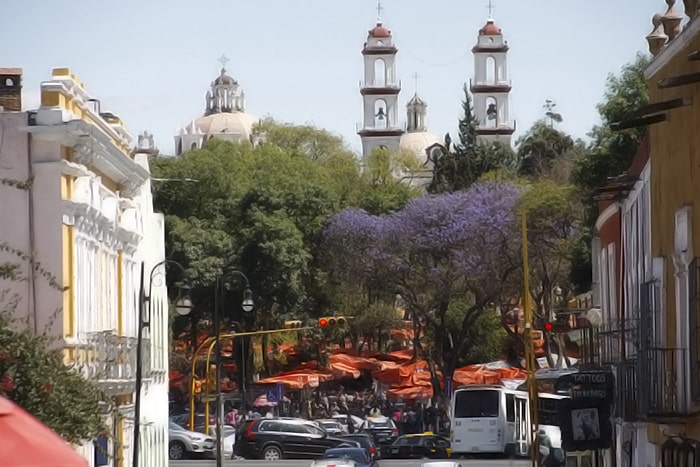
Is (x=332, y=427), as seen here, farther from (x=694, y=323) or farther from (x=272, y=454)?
(x=694, y=323)

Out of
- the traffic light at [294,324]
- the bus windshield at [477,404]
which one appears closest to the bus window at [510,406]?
the bus windshield at [477,404]

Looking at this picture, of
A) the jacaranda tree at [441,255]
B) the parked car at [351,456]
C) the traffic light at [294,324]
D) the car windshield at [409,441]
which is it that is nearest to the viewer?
the parked car at [351,456]

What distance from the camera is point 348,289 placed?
80562 mm

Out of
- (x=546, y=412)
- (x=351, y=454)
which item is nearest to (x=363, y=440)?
(x=351, y=454)

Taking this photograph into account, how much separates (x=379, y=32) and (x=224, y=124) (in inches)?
1085

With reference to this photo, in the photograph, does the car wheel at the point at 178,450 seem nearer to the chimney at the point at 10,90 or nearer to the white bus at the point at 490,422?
the white bus at the point at 490,422

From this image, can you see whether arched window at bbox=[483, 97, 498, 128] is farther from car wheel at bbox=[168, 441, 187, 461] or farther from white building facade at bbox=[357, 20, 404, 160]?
car wheel at bbox=[168, 441, 187, 461]

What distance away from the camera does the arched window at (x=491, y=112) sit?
504ft

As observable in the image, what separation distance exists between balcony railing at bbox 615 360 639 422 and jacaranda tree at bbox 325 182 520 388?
51.8 meters

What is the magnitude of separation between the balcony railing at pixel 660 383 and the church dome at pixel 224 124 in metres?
156

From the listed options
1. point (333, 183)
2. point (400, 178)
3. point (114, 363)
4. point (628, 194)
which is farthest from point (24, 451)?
point (400, 178)

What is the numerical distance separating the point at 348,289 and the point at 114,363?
4839 cm

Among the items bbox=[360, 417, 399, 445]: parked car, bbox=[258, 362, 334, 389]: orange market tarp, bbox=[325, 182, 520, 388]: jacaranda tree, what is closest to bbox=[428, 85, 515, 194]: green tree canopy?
bbox=[325, 182, 520, 388]: jacaranda tree

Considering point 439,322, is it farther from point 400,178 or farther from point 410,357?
point 400,178
